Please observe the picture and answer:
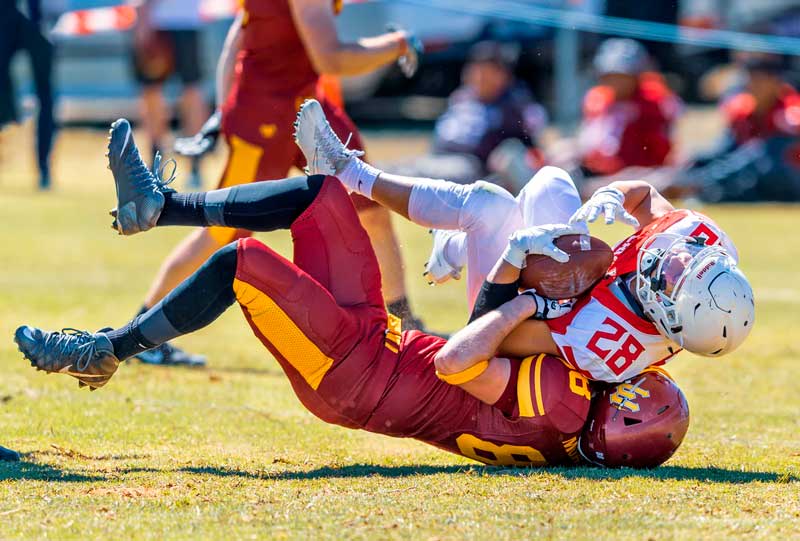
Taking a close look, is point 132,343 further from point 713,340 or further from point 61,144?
point 61,144

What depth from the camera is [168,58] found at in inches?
621

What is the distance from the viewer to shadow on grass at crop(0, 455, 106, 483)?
423cm

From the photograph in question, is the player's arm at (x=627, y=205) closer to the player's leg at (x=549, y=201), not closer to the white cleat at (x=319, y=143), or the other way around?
the player's leg at (x=549, y=201)

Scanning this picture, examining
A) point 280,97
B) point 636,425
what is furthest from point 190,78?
point 636,425

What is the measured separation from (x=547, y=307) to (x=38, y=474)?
5.75ft

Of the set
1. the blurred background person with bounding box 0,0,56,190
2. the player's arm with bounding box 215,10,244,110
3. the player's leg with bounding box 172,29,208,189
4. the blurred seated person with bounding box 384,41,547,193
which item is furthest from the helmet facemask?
the player's leg with bounding box 172,29,208,189

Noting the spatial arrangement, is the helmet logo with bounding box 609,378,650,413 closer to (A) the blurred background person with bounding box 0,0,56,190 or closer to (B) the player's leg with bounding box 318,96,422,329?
(B) the player's leg with bounding box 318,96,422,329

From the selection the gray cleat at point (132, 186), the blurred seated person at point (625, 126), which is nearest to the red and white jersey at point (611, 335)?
the gray cleat at point (132, 186)

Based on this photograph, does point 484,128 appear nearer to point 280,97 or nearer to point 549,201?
point 280,97

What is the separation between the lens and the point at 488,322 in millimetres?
4336

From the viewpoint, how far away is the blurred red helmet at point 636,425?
14.4ft

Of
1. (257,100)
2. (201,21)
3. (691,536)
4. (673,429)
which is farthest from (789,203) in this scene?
(691,536)

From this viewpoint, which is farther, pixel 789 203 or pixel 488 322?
pixel 789 203

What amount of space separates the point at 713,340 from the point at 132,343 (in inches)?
74.5
